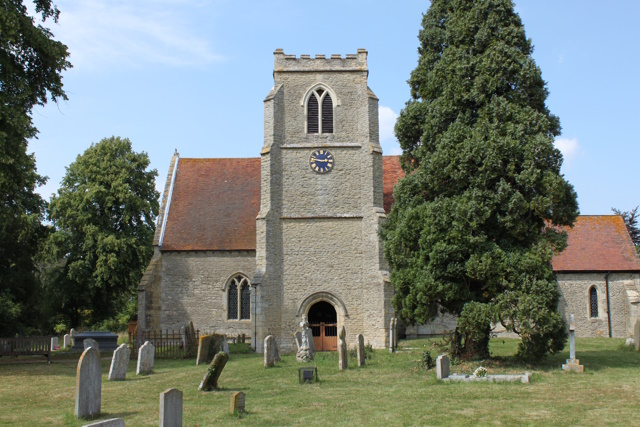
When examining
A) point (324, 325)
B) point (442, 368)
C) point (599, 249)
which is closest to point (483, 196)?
point (442, 368)

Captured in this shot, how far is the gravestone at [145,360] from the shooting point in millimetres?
17256

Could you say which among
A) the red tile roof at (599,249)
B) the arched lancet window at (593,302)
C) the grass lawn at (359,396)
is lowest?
the grass lawn at (359,396)

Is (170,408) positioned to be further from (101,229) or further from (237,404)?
(101,229)

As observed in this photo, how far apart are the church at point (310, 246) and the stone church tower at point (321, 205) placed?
0.04m

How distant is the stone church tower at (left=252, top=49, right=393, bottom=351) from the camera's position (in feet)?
82.1

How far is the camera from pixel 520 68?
1723cm

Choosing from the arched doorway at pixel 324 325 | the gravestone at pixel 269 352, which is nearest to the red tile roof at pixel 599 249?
the arched doorway at pixel 324 325

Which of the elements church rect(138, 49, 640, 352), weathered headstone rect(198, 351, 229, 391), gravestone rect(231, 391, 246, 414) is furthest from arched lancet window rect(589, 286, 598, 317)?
gravestone rect(231, 391, 246, 414)

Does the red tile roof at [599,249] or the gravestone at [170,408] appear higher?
the red tile roof at [599,249]

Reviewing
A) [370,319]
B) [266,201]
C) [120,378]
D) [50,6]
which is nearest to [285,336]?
[370,319]

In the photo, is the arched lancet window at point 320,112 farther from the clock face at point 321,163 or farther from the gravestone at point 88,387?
the gravestone at point 88,387

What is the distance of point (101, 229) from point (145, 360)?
17028mm

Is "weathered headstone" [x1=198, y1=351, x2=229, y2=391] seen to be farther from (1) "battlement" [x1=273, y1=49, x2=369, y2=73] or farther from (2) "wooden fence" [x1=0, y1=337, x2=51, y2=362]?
(1) "battlement" [x1=273, y1=49, x2=369, y2=73]

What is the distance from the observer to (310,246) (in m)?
25.6
